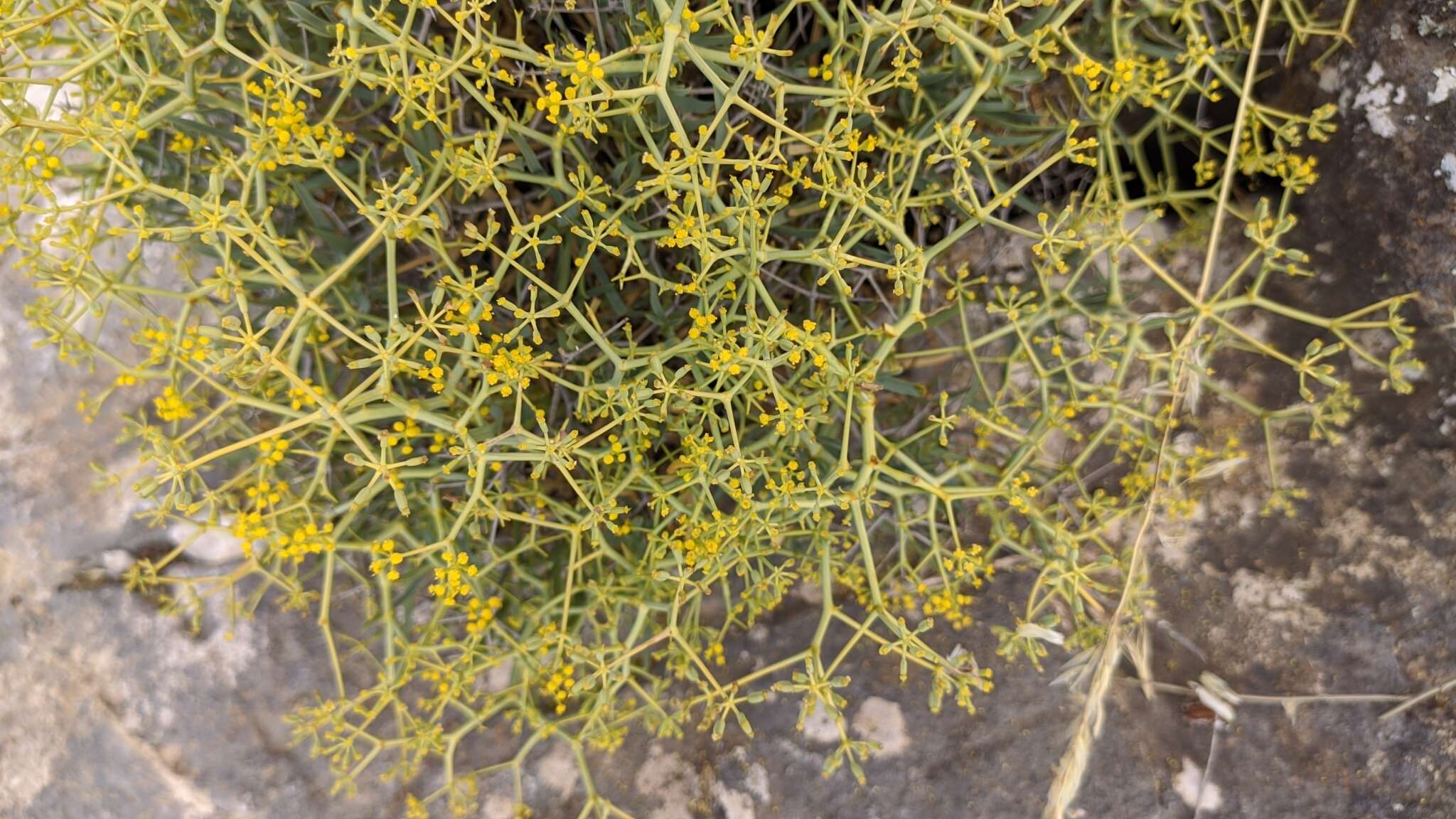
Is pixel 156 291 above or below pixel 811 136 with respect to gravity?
below

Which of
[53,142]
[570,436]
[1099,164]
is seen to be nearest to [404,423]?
[570,436]

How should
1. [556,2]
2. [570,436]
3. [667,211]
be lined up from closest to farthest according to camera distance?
1. [570,436]
2. [667,211]
3. [556,2]

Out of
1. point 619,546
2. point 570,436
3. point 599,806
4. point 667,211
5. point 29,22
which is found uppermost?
point 29,22

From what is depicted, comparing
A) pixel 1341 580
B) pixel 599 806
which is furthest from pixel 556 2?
pixel 1341 580

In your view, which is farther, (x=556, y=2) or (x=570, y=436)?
(x=556, y=2)

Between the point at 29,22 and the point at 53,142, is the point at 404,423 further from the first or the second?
the point at 53,142

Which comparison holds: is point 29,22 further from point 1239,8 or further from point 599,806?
point 1239,8

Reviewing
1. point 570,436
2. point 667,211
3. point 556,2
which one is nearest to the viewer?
point 570,436
